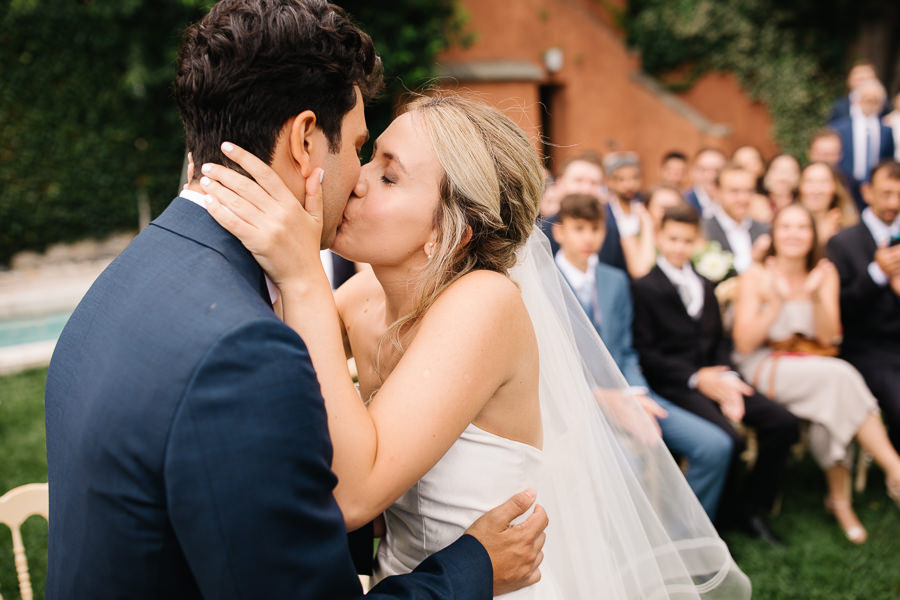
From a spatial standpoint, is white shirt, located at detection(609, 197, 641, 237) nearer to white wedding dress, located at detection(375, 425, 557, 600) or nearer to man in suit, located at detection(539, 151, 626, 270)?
man in suit, located at detection(539, 151, 626, 270)

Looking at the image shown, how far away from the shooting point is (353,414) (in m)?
1.41

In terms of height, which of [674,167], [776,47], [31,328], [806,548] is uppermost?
[776,47]

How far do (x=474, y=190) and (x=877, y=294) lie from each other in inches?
163

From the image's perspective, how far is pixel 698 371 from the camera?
4559 millimetres

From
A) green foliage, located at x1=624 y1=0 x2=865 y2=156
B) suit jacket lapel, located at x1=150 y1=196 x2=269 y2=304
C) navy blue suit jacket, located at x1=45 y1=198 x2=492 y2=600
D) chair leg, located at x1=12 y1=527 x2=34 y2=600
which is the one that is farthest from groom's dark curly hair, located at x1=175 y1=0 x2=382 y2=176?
green foliage, located at x1=624 y1=0 x2=865 y2=156

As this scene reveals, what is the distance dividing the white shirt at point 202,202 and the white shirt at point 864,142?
834 cm

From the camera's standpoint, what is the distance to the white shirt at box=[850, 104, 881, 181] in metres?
7.93

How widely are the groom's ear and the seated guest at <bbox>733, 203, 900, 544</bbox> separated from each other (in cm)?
393

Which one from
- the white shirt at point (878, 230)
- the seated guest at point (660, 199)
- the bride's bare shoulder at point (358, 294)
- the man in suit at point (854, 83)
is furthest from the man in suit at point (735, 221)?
the bride's bare shoulder at point (358, 294)

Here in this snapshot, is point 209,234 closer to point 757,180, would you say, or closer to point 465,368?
point 465,368

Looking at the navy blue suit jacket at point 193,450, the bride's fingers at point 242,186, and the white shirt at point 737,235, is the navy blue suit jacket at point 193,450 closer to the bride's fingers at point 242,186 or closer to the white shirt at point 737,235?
the bride's fingers at point 242,186

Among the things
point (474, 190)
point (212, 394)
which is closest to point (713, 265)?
point (474, 190)

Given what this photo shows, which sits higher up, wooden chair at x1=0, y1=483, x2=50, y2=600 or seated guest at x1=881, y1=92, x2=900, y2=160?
seated guest at x1=881, y1=92, x2=900, y2=160

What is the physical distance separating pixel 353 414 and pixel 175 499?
1.31 ft
